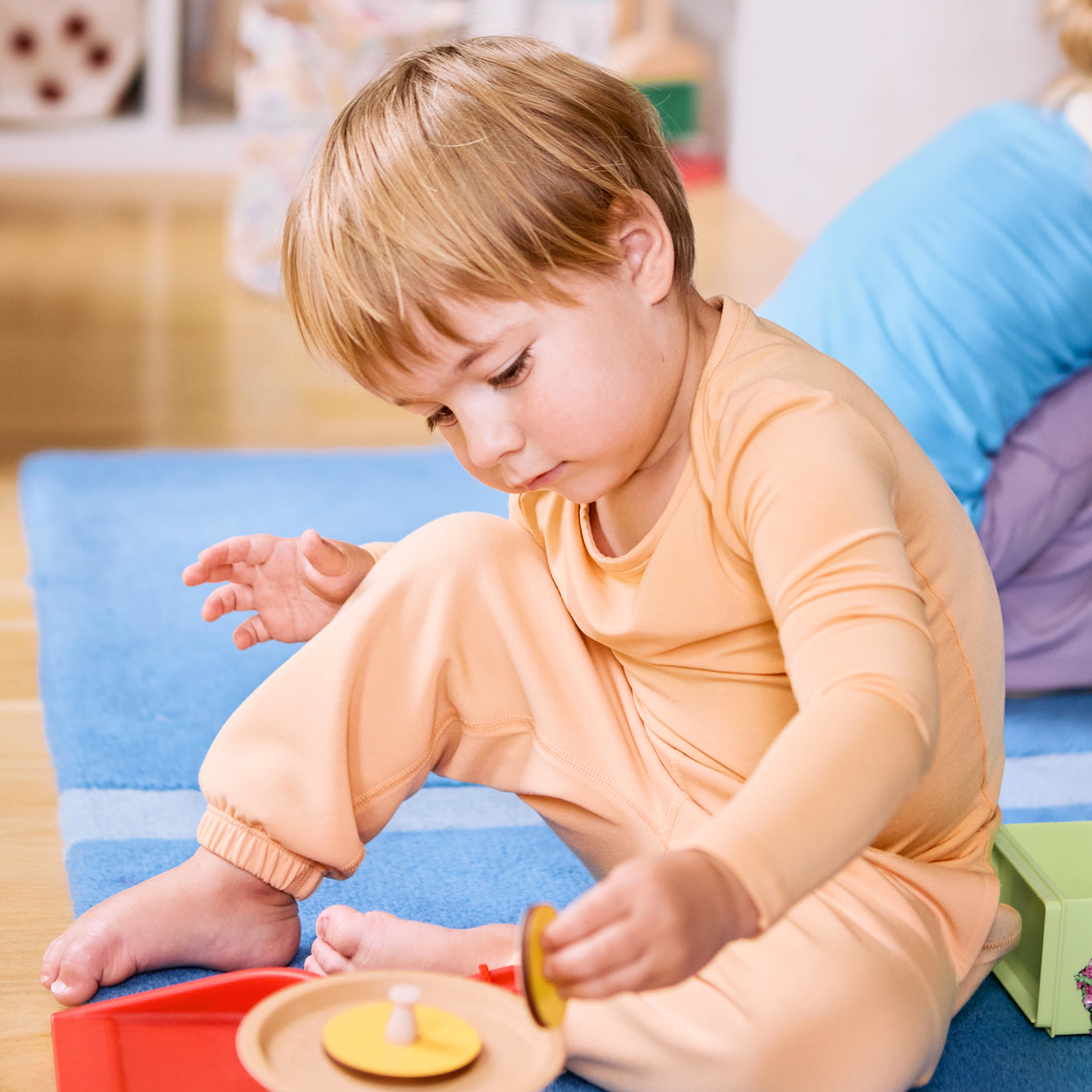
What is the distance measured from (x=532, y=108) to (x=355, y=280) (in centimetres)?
12

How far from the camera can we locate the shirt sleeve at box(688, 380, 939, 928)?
0.54 meters

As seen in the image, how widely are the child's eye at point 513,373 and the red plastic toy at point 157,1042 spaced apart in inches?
11.5

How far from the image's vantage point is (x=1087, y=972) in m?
0.78

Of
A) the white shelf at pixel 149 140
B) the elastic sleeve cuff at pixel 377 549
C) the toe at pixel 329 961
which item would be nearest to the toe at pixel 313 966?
the toe at pixel 329 961

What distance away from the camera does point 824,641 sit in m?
0.60

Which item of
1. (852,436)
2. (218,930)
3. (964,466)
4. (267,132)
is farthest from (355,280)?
(267,132)

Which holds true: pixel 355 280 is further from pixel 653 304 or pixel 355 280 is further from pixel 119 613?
pixel 119 613

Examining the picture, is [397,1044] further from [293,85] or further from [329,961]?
[293,85]

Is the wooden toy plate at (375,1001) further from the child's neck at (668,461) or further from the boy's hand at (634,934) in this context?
the child's neck at (668,461)

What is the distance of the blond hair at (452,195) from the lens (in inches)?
27.8

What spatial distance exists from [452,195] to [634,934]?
37cm

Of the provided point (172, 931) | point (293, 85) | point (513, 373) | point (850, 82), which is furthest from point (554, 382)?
point (850, 82)

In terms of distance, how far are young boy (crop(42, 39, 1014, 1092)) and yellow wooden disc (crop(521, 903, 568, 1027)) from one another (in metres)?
0.10

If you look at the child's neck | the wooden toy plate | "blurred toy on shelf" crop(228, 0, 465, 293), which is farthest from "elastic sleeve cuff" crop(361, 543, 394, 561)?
"blurred toy on shelf" crop(228, 0, 465, 293)
